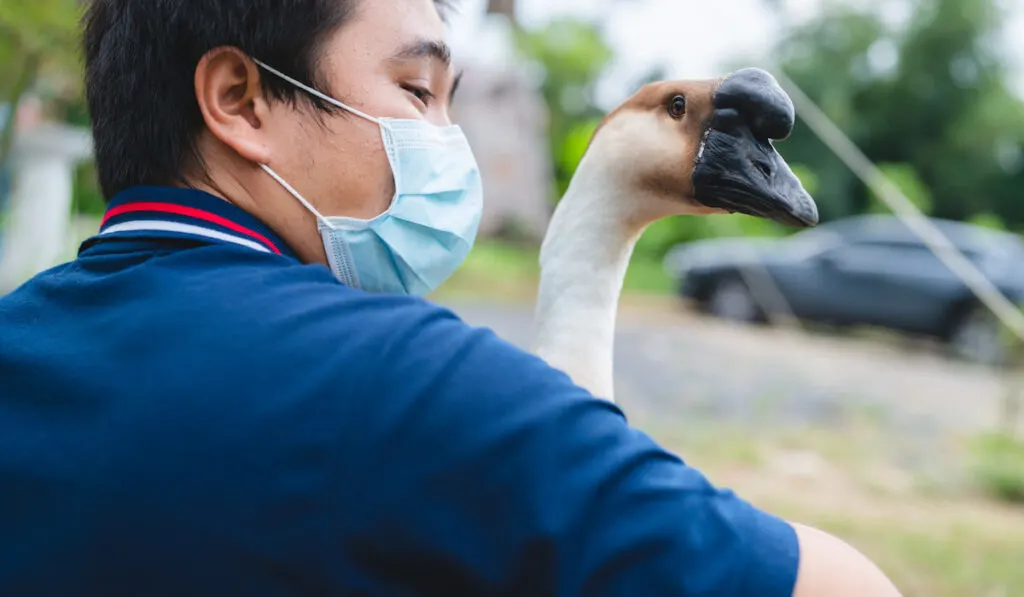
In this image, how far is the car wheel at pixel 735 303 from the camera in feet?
42.7

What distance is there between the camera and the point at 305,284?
41.1 inches

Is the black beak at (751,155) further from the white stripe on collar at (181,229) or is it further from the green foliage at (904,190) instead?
the green foliage at (904,190)

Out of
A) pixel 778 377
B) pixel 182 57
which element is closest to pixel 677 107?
pixel 182 57

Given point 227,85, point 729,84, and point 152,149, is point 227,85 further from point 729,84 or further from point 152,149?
point 729,84

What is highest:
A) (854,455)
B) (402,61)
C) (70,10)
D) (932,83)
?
(932,83)

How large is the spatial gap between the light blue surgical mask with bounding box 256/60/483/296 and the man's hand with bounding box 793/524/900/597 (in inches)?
28.5

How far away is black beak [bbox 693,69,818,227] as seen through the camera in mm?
1665

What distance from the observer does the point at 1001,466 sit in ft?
19.4

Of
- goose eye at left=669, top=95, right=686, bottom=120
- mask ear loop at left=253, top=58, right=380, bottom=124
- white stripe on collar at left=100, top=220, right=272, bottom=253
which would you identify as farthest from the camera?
goose eye at left=669, top=95, right=686, bottom=120

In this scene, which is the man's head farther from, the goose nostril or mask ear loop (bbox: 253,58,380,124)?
the goose nostril

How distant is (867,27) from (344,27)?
2521cm

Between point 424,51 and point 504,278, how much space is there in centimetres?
1285

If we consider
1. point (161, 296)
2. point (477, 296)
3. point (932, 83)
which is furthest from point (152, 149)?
point (932, 83)

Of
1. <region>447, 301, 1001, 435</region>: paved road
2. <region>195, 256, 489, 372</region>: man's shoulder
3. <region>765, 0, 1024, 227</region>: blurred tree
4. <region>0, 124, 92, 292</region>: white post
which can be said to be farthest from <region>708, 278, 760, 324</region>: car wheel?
<region>195, 256, 489, 372</region>: man's shoulder
